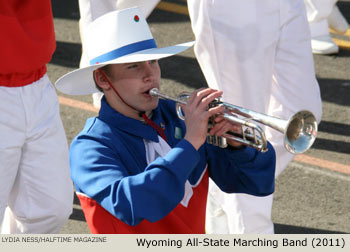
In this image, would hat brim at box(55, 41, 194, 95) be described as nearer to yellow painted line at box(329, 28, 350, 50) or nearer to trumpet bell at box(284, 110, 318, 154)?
trumpet bell at box(284, 110, 318, 154)

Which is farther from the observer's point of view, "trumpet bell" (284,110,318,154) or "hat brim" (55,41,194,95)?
"hat brim" (55,41,194,95)

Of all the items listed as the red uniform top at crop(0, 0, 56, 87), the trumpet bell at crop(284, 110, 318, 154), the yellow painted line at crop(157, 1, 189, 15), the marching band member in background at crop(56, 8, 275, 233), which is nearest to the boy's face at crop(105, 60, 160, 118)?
the marching band member in background at crop(56, 8, 275, 233)

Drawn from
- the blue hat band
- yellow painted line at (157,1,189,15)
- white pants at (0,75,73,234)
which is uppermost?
the blue hat band

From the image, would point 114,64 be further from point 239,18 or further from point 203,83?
point 203,83

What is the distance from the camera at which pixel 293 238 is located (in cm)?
364

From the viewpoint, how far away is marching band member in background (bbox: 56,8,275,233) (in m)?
3.25

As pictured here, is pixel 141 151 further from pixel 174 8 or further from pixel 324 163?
pixel 174 8

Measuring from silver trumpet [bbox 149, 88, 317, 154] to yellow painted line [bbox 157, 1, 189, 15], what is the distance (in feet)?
20.0

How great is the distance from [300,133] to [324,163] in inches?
113

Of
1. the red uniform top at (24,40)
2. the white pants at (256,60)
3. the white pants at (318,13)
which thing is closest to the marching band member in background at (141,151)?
the red uniform top at (24,40)

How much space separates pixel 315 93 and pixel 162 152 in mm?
1645

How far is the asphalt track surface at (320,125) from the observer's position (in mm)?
5543

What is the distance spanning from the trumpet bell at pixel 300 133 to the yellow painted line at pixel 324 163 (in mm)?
2728

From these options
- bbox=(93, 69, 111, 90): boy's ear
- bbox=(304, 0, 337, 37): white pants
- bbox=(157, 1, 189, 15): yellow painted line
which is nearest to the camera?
bbox=(93, 69, 111, 90): boy's ear
